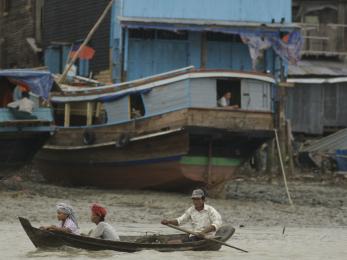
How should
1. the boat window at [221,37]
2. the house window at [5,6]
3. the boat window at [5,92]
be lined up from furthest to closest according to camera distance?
the house window at [5,6] < the boat window at [221,37] < the boat window at [5,92]

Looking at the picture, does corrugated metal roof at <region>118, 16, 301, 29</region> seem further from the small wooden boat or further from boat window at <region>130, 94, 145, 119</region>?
the small wooden boat

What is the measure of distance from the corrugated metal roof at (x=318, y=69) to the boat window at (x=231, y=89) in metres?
9.83

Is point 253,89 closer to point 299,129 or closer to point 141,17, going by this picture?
point 141,17

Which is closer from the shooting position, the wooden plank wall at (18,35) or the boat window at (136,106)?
the boat window at (136,106)

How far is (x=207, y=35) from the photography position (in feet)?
79.1

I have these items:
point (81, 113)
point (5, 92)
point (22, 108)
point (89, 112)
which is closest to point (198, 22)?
point (89, 112)

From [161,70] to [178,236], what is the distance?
11945mm

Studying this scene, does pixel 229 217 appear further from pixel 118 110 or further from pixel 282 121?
pixel 282 121

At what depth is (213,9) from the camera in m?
23.9

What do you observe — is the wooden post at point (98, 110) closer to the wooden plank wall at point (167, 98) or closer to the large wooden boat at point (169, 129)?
the large wooden boat at point (169, 129)

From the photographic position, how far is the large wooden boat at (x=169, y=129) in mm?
19594

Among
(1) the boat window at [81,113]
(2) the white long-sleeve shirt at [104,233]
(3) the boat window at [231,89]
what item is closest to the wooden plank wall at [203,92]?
(3) the boat window at [231,89]

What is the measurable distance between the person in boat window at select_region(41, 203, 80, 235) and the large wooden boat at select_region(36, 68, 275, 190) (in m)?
7.84

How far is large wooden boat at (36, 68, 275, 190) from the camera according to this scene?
19.6m
